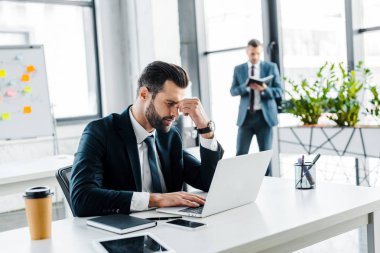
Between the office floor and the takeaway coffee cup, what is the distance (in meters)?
3.01

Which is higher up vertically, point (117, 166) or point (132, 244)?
point (117, 166)

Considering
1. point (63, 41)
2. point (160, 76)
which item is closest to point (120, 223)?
point (160, 76)

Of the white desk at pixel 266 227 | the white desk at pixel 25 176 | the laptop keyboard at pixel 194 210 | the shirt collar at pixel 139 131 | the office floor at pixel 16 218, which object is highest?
the shirt collar at pixel 139 131

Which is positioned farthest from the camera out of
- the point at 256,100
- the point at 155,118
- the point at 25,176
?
the point at 256,100

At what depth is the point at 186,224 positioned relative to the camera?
143 cm

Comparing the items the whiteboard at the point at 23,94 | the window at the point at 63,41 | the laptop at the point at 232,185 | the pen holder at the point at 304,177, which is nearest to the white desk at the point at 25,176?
the whiteboard at the point at 23,94

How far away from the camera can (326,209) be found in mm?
1589

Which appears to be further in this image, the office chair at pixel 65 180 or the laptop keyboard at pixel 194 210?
the office chair at pixel 65 180

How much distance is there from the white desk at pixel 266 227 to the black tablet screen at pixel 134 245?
4cm

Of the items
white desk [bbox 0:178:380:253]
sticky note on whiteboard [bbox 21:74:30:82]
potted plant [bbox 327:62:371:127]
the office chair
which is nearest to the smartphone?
white desk [bbox 0:178:380:253]

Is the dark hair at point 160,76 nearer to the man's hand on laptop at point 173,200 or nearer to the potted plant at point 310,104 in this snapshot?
the man's hand on laptop at point 173,200

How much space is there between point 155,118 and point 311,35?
3.40 metres

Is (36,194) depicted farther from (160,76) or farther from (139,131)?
(160,76)

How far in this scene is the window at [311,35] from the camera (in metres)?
4.62
